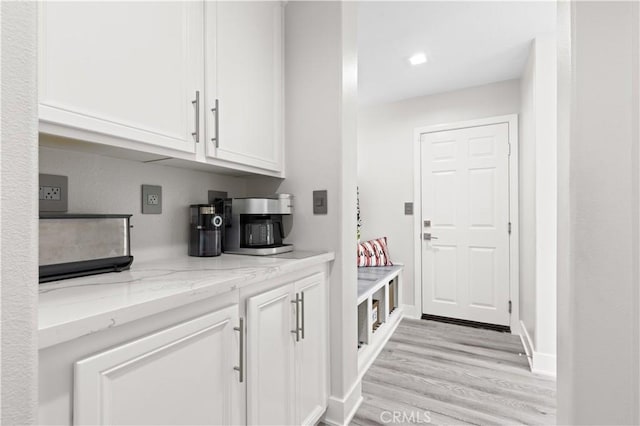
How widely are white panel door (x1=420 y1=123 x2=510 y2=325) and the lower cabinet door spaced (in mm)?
2838

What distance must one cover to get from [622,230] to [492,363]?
1842 millimetres

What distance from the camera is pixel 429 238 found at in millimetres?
3469

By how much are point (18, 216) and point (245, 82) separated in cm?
127

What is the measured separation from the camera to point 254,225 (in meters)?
1.59

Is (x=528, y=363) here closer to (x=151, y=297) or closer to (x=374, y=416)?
(x=374, y=416)

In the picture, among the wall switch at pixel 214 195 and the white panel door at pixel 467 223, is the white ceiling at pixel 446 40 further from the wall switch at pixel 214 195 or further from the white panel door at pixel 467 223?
the wall switch at pixel 214 195

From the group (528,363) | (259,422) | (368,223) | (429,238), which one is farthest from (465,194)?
(259,422)

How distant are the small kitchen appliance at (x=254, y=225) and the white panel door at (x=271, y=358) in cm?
34

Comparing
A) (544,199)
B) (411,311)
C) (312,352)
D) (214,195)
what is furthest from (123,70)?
(411,311)

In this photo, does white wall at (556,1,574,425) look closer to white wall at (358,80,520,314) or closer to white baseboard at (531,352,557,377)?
white baseboard at (531,352,557,377)

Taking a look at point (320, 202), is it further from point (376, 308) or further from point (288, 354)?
point (376, 308)

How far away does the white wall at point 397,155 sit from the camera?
11.0ft

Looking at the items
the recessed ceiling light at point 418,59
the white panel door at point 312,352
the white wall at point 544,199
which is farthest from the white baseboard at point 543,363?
the recessed ceiling light at point 418,59

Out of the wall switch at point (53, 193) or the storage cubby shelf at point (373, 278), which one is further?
the storage cubby shelf at point (373, 278)
